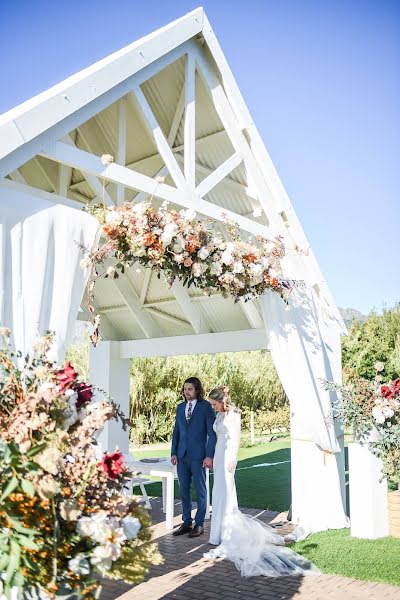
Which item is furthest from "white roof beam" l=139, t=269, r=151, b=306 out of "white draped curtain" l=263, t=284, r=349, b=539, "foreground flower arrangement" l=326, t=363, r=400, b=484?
"foreground flower arrangement" l=326, t=363, r=400, b=484

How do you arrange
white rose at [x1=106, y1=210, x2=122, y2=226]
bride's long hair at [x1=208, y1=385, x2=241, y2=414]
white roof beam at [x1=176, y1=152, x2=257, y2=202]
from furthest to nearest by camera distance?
white roof beam at [x1=176, y1=152, x2=257, y2=202] < bride's long hair at [x1=208, y1=385, x2=241, y2=414] < white rose at [x1=106, y1=210, x2=122, y2=226]

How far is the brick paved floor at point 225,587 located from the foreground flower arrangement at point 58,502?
244 cm

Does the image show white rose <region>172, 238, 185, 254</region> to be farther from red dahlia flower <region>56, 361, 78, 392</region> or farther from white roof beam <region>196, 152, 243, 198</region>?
red dahlia flower <region>56, 361, 78, 392</region>

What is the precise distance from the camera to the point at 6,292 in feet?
13.8

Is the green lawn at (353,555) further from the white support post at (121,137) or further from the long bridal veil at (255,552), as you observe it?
the white support post at (121,137)

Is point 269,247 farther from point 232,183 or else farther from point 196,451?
point 196,451

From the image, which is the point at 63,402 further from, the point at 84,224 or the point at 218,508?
the point at 218,508

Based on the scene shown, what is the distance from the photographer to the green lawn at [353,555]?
5293 millimetres

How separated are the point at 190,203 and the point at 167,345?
3.92m

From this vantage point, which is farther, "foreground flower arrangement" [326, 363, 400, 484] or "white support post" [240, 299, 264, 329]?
"white support post" [240, 299, 264, 329]

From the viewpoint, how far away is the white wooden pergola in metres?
4.93

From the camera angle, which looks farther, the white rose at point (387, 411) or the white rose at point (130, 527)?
the white rose at point (387, 411)

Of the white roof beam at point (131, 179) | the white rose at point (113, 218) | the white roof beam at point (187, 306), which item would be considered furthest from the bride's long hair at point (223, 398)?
the white rose at point (113, 218)

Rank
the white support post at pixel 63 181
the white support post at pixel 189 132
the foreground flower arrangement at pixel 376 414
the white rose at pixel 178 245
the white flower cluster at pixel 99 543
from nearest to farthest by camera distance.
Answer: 1. the white flower cluster at pixel 99 543
2. the white rose at pixel 178 245
3. the white support post at pixel 189 132
4. the foreground flower arrangement at pixel 376 414
5. the white support post at pixel 63 181
